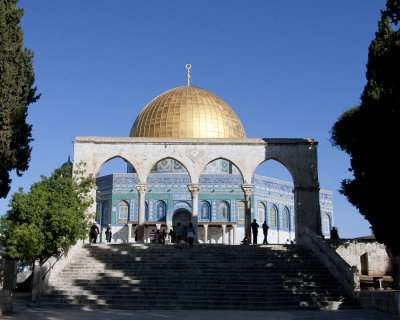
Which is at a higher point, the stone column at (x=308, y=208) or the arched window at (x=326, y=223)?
the arched window at (x=326, y=223)

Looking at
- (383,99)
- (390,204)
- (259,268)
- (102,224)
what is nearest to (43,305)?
(259,268)

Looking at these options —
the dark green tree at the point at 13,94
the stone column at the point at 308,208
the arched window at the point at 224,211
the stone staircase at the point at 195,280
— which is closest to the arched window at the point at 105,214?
the arched window at the point at 224,211

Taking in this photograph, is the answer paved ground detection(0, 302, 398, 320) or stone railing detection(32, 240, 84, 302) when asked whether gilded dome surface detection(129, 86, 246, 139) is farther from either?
paved ground detection(0, 302, 398, 320)

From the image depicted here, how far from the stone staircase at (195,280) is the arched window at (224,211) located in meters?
16.9

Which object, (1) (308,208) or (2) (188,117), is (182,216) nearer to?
(2) (188,117)

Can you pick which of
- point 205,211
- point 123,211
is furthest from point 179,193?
point 123,211

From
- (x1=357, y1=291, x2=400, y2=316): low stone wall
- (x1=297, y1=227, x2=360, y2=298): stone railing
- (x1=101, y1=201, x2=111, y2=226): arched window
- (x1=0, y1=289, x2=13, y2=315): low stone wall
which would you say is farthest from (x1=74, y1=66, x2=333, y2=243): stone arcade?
(x1=0, y1=289, x2=13, y2=315): low stone wall

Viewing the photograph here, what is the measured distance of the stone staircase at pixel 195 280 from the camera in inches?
487

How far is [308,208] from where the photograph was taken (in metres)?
19.7

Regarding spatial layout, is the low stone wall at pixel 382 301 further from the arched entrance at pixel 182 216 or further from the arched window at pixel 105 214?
the arched window at pixel 105 214

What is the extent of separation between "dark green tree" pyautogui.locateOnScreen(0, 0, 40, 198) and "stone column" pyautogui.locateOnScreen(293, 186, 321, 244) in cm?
1041

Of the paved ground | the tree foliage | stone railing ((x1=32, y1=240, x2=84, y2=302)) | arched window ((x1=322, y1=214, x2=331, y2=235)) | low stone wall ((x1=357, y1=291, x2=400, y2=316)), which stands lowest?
the paved ground

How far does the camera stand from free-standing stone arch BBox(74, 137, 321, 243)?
65.6 feet

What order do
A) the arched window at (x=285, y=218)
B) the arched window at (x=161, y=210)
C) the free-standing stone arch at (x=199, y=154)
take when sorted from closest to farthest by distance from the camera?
the free-standing stone arch at (x=199, y=154) → the arched window at (x=161, y=210) → the arched window at (x=285, y=218)
